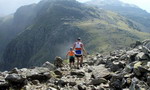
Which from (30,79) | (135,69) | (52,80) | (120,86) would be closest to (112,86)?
(120,86)

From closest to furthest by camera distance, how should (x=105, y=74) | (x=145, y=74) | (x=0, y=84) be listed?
Result: (x=145, y=74) → (x=0, y=84) → (x=105, y=74)

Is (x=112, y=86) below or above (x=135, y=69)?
below

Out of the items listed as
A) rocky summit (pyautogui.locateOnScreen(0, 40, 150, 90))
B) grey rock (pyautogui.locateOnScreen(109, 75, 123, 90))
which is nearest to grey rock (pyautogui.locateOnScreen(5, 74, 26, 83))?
rocky summit (pyautogui.locateOnScreen(0, 40, 150, 90))

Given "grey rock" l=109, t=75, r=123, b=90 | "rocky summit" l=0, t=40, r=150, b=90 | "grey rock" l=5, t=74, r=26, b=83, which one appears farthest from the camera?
"grey rock" l=5, t=74, r=26, b=83

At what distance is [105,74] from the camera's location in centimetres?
1920

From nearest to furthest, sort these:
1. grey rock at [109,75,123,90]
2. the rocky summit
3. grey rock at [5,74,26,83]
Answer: the rocky summit
grey rock at [109,75,123,90]
grey rock at [5,74,26,83]

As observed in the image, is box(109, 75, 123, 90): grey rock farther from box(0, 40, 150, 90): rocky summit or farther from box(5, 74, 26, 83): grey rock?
box(5, 74, 26, 83): grey rock

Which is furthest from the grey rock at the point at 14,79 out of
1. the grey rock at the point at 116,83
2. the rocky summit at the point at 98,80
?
the grey rock at the point at 116,83

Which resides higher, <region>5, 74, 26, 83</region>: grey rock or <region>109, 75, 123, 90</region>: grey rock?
<region>5, 74, 26, 83</region>: grey rock

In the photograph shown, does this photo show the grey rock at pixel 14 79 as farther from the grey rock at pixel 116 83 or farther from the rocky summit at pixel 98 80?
the grey rock at pixel 116 83

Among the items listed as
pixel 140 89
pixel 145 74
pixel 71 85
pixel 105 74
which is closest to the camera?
pixel 140 89

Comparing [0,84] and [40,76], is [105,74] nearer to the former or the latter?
[40,76]

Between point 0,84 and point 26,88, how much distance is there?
1881 millimetres

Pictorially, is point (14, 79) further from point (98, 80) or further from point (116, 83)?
point (116, 83)
